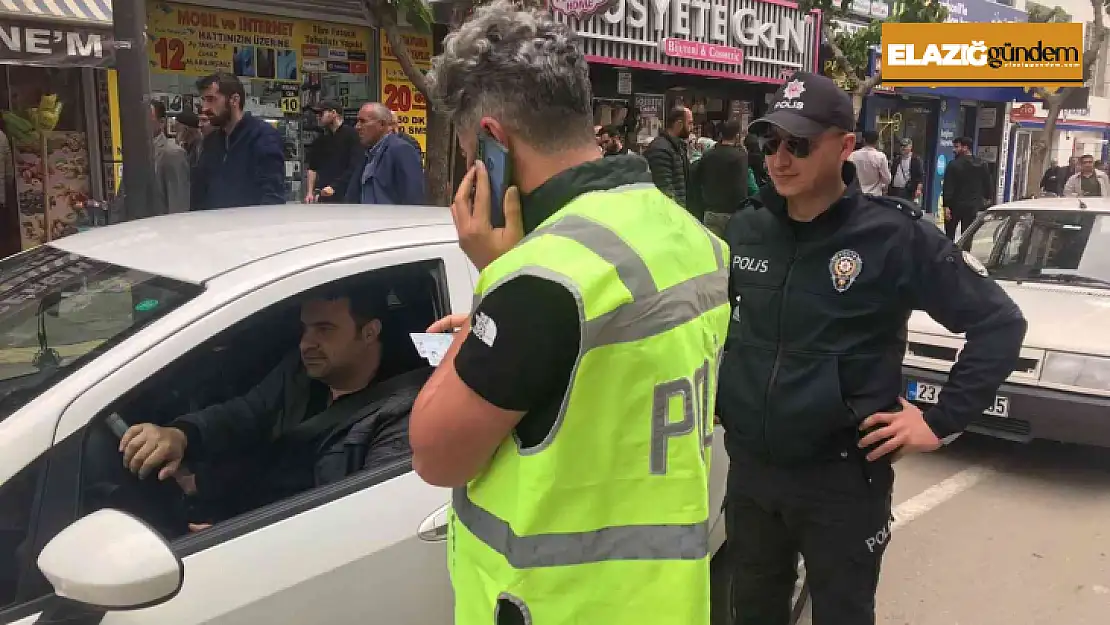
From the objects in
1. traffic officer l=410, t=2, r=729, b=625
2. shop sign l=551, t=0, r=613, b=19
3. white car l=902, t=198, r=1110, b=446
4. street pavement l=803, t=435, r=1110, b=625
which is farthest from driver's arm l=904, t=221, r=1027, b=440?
shop sign l=551, t=0, r=613, b=19

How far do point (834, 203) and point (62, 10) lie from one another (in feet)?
25.7

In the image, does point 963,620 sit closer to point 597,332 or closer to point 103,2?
point 597,332

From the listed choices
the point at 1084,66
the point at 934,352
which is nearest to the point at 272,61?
the point at 934,352

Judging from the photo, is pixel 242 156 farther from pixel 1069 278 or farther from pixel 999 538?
pixel 1069 278

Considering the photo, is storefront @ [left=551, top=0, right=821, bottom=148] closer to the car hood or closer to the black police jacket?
the car hood

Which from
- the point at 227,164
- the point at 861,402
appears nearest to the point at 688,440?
the point at 861,402

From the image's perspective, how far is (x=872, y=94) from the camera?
2020 cm

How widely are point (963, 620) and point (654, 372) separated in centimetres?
299

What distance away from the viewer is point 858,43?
16.2 meters

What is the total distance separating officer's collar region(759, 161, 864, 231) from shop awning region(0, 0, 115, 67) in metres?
7.06

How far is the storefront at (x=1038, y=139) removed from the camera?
1063 inches

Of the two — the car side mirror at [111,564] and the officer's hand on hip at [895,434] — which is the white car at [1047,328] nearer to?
the officer's hand on hip at [895,434]

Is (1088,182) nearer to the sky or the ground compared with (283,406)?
nearer to the sky

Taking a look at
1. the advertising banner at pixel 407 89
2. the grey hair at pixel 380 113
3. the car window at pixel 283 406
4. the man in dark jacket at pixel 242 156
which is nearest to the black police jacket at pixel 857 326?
the car window at pixel 283 406
